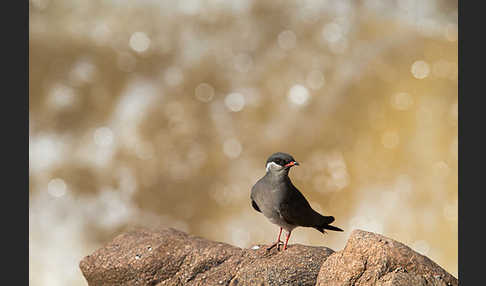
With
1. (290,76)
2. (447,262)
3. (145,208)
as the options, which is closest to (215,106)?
(290,76)

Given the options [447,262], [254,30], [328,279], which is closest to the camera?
[328,279]

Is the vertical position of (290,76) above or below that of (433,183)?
above

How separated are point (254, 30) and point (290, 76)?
2.62 feet

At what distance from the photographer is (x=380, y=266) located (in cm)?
498

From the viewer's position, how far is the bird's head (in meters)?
5.61

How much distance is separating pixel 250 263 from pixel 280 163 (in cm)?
98

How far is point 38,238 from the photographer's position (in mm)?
8523


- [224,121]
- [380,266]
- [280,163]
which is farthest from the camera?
[224,121]

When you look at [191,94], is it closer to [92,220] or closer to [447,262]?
[92,220]

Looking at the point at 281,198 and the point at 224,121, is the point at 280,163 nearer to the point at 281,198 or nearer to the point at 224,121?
the point at 281,198

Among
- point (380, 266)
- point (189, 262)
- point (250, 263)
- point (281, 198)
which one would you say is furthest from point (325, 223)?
point (189, 262)

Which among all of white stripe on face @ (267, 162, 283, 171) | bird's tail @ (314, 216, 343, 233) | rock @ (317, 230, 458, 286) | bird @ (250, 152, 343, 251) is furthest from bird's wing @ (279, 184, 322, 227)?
rock @ (317, 230, 458, 286)

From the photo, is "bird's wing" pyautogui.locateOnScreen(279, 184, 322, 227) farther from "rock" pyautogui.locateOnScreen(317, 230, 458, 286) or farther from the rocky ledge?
"rock" pyautogui.locateOnScreen(317, 230, 458, 286)

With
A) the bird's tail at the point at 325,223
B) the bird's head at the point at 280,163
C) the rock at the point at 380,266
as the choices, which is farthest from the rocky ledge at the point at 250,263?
the bird's head at the point at 280,163
